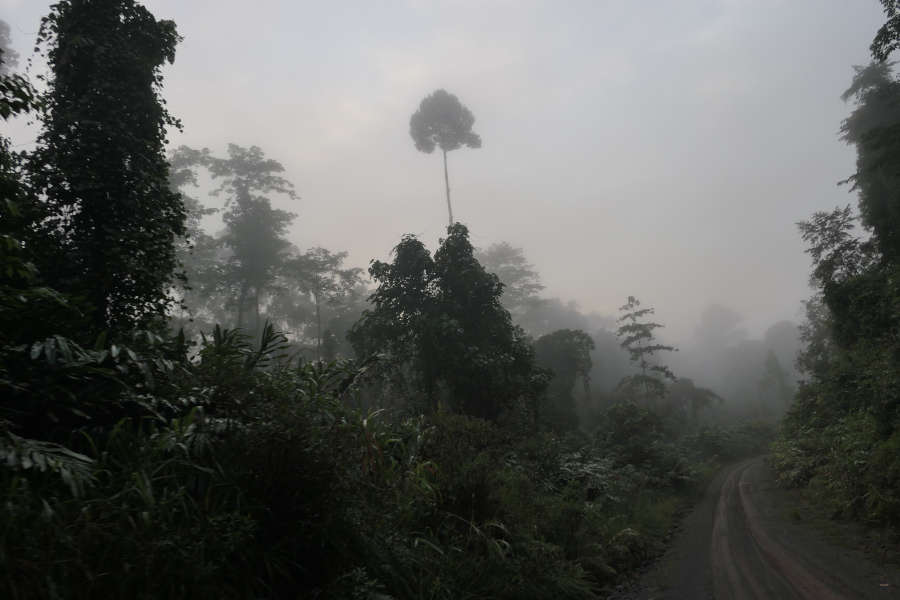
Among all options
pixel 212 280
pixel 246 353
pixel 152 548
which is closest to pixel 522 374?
pixel 246 353

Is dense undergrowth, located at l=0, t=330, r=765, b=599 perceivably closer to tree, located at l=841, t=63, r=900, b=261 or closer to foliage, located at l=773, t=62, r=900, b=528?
foliage, located at l=773, t=62, r=900, b=528

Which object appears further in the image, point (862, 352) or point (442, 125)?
point (442, 125)

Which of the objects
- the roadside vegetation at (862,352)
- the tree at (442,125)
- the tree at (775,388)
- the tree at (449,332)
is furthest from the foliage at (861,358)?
the tree at (775,388)

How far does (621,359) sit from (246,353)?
47.7 metres

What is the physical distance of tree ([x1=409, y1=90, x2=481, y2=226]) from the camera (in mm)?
34344

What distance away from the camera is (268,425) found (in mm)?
3900

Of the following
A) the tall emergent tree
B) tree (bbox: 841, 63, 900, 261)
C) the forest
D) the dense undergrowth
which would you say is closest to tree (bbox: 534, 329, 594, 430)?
the forest

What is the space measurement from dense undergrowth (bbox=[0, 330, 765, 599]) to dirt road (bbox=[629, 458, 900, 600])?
3.20 feet

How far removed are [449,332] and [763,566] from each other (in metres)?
8.66

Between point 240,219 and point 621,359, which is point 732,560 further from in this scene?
point 621,359

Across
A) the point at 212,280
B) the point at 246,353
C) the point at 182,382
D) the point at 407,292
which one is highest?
the point at 212,280

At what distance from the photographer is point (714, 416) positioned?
44.4 meters

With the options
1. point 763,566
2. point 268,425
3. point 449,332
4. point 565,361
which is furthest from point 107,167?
point 565,361

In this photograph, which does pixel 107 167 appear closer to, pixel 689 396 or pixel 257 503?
pixel 257 503
